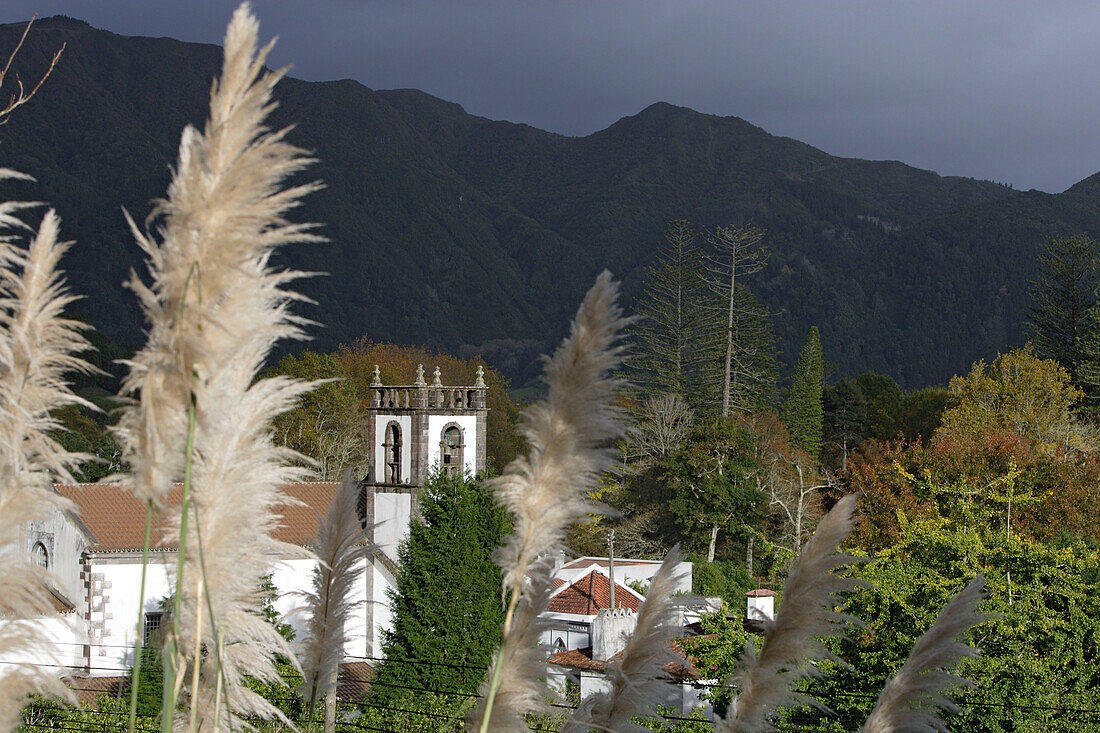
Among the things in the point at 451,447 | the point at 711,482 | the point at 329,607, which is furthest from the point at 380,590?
the point at 329,607

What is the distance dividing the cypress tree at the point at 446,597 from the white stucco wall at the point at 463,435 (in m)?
5.36

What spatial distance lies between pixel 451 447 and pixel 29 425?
23531 mm

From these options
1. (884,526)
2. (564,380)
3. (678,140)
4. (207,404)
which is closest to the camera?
(207,404)

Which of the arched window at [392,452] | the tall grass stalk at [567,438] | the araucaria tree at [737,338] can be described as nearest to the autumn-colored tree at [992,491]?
the arched window at [392,452]

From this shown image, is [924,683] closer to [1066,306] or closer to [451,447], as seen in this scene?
[451,447]

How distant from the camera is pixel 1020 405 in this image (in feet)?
109

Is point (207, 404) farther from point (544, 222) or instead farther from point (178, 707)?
point (544, 222)

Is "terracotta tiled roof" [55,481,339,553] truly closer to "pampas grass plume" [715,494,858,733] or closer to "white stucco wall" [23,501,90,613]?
"white stucco wall" [23,501,90,613]

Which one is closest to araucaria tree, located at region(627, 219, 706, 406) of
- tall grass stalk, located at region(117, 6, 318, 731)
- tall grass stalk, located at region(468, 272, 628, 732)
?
tall grass stalk, located at region(468, 272, 628, 732)

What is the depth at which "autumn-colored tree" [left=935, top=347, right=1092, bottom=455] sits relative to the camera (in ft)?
100

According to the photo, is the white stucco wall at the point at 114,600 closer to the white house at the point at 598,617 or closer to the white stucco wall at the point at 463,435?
the white stucco wall at the point at 463,435

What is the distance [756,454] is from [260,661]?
117 ft

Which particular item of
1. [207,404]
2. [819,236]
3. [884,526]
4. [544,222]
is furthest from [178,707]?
[544,222]

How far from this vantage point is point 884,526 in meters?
22.5
